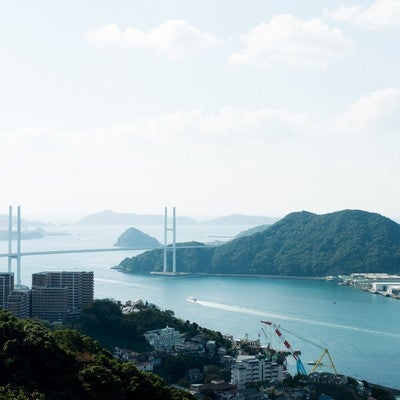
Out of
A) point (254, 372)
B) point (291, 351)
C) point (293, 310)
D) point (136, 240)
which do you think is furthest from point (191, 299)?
point (136, 240)

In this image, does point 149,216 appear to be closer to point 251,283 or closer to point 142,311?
point 251,283

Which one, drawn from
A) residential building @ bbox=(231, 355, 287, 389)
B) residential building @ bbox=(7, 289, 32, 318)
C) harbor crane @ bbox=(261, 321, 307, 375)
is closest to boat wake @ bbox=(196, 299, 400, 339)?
harbor crane @ bbox=(261, 321, 307, 375)

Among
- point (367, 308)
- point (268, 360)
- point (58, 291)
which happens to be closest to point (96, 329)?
point (58, 291)

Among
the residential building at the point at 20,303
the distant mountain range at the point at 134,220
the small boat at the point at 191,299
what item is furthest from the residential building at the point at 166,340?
the distant mountain range at the point at 134,220

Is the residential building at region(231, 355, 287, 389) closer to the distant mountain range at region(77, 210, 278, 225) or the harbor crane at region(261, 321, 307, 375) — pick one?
the harbor crane at region(261, 321, 307, 375)

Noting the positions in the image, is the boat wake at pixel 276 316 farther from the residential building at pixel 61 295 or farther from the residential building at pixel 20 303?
the residential building at pixel 20 303
